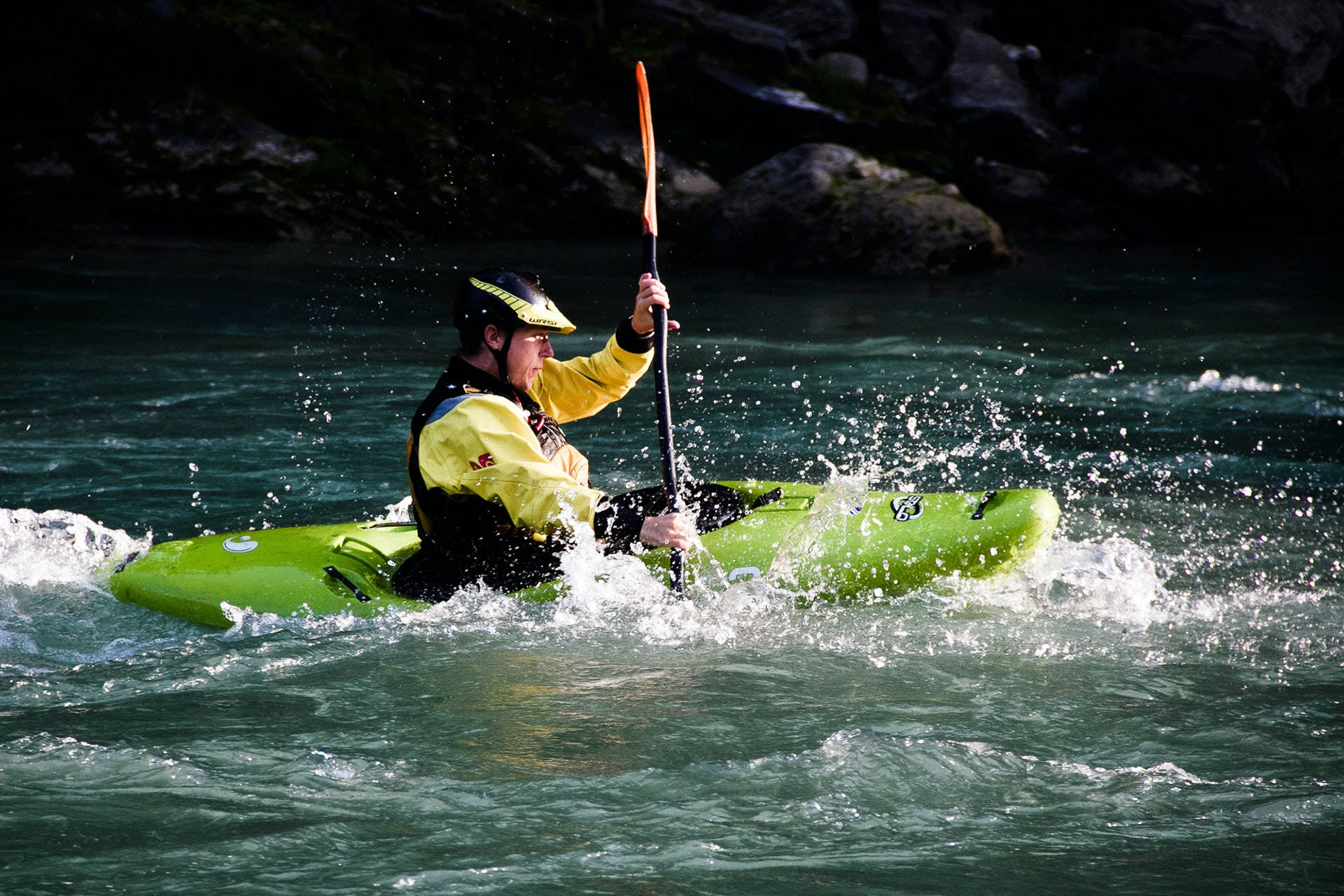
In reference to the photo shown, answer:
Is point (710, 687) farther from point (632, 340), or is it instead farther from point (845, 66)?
point (845, 66)

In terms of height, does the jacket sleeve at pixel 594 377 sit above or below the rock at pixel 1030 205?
below

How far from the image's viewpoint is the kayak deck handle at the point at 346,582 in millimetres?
4340

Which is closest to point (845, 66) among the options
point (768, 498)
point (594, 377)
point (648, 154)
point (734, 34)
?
point (734, 34)

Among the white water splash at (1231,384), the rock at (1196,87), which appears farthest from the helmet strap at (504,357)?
the rock at (1196,87)

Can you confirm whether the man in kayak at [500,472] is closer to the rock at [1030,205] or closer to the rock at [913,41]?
the rock at [1030,205]

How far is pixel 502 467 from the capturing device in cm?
385

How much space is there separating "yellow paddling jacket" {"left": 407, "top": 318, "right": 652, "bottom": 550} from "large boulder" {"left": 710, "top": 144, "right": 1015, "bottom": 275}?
10.1 metres

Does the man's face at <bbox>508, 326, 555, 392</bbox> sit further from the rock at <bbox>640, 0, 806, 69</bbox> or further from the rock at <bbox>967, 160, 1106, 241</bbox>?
the rock at <bbox>640, 0, 806, 69</bbox>

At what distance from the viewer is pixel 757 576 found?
14.3 feet

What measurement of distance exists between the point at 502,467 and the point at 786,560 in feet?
3.49

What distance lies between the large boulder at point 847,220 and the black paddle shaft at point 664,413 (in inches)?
363

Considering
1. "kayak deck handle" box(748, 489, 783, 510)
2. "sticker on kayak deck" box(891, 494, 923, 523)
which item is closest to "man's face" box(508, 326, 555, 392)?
"kayak deck handle" box(748, 489, 783, 510)

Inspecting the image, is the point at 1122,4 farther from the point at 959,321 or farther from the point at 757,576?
the point at 757,576

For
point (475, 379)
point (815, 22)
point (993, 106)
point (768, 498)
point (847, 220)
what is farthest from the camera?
point (815, 22)
